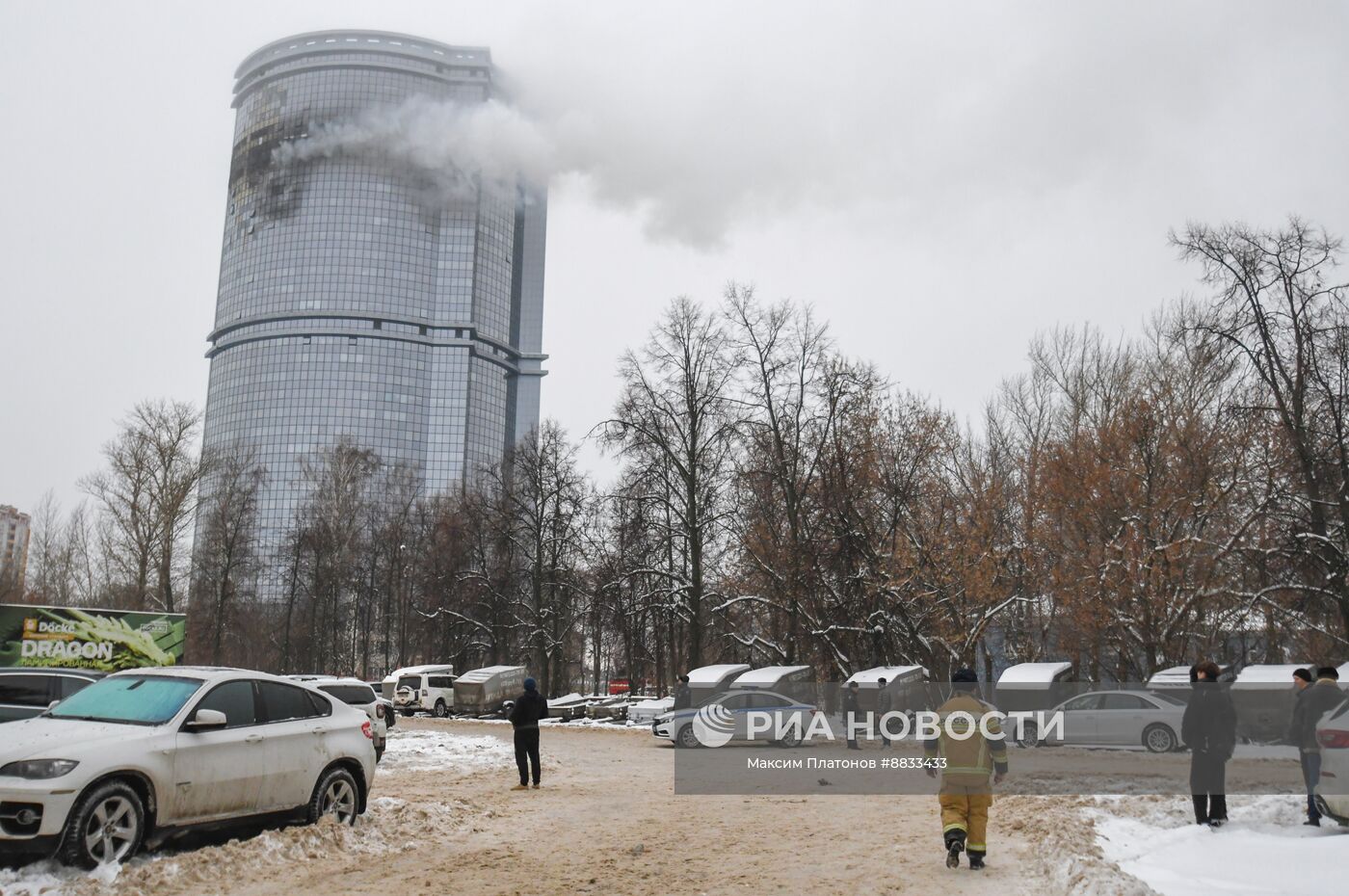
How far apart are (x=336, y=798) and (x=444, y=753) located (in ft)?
38.9

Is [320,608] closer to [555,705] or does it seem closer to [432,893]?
[555,705]

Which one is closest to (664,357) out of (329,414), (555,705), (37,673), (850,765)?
(555,705)

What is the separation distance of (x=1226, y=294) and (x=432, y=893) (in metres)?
28.6

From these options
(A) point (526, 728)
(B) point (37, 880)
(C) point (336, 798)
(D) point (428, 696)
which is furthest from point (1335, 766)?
(D) point (428, 696)

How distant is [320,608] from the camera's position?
66062 mm

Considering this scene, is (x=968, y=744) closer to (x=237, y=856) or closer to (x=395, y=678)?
(x=237, y=856)

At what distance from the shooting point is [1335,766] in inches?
388

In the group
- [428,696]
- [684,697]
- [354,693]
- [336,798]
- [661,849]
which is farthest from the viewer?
[428,696]

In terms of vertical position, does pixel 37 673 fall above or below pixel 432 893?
above

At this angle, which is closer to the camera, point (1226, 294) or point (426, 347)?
point (1226, 294)

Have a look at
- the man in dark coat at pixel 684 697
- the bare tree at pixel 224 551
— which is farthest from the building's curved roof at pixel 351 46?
the man in dark coat at pixel 684 697

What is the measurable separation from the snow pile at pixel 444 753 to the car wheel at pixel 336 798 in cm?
765

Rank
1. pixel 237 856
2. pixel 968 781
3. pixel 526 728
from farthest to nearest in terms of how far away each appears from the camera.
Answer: pixel 526 728
pixel 968 781
pixel 237 856

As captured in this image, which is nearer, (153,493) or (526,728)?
(526,728)
